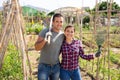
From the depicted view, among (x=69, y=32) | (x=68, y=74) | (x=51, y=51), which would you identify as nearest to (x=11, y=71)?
(x=68, y=74)

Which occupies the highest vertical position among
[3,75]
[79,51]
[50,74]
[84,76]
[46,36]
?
[46,36]

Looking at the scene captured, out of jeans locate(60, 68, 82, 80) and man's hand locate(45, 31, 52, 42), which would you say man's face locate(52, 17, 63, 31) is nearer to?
man's hand locate(45, 31, 52, 42)

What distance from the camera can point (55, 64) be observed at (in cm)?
408

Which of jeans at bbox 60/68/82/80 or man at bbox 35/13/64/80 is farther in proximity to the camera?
jeans at bbox 60/68/82/80

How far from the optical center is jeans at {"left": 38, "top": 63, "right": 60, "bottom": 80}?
4.00 meters

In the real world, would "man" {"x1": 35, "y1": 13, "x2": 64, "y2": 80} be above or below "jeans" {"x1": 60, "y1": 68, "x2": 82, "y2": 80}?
above

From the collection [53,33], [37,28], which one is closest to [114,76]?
[53,33]

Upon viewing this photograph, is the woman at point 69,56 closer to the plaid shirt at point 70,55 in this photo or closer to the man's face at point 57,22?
the plaid shirt at point 70,55

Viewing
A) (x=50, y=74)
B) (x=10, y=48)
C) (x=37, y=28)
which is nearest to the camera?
(x=50, y=74)

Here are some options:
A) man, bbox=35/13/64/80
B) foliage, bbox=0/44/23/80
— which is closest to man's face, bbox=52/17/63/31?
man, bbox=35/13/64/80

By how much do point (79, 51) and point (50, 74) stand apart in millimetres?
556

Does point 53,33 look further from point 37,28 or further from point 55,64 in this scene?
point 37,28

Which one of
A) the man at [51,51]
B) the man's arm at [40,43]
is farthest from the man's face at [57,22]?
the man's arm at [40,43]

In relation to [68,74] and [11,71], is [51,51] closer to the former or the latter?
[68,74]
